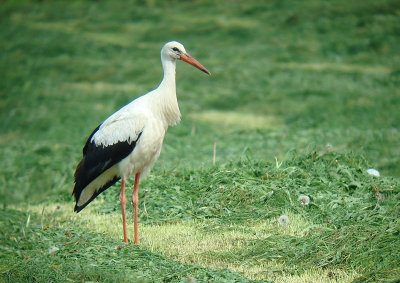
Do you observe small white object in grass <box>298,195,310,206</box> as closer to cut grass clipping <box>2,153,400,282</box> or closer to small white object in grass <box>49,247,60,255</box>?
cut grass clipping <box>2,153,400,282</box>

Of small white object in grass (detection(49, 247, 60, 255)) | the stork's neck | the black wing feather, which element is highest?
the stork's neck

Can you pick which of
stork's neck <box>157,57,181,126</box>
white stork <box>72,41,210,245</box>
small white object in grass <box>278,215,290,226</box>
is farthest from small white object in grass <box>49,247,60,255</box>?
small white object in grass <box>278,215,290,226</box>

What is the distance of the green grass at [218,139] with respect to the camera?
5340 millimetres

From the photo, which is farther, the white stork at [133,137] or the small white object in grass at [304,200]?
the small white object in grass at [304,200]

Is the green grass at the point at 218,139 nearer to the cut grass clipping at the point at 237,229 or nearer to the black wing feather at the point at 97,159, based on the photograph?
the cut grass clipping at the point at 237,229

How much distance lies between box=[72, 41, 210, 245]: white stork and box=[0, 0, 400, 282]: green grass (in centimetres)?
60

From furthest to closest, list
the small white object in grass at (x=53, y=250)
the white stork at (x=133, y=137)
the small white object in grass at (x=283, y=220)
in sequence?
the white stork at (x=133, y=137) < the small white object in grass at (x=283, y=220) < the small white object in grass at (x=53, y=250)

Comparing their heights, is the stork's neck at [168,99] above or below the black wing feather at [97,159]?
above

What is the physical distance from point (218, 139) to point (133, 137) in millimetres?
5459

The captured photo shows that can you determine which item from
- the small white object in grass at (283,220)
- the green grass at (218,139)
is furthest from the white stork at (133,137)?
the small white object in grass at (283,220)

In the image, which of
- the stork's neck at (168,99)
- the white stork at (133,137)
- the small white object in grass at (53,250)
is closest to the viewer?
the small white object in grass at (53,250)

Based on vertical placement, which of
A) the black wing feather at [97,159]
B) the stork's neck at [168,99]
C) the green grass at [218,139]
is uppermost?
the stork's neck at [168,99]

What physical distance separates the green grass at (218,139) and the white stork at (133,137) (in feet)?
1.97

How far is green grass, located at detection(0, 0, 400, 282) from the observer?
5340 millimetres
